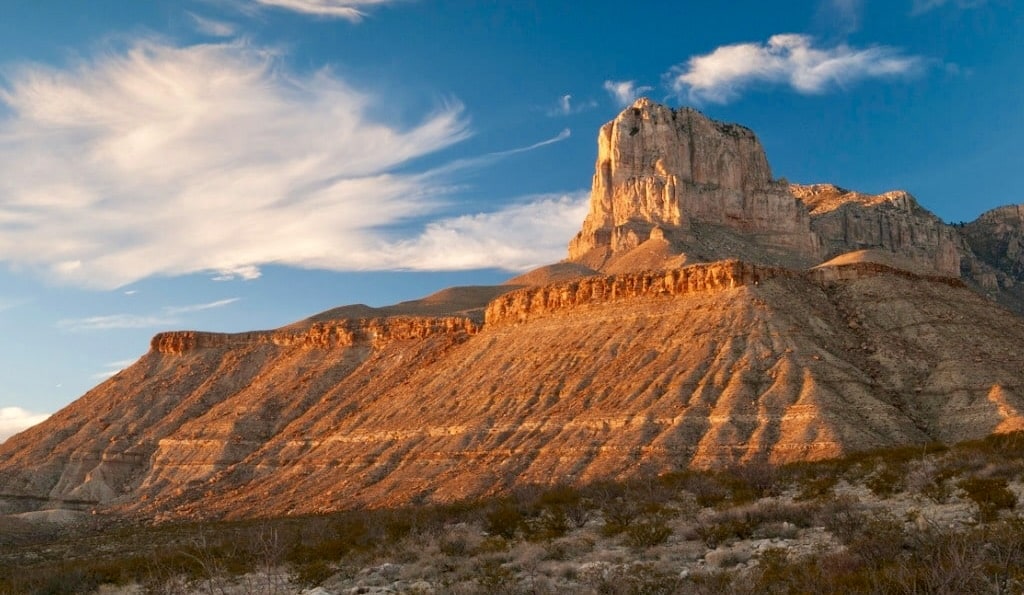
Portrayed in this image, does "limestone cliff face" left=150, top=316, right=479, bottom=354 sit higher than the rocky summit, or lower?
higher

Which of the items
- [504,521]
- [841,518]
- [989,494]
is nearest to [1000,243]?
[989,494]

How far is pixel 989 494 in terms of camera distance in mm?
20297

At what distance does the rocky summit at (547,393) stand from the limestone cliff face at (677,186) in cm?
1888

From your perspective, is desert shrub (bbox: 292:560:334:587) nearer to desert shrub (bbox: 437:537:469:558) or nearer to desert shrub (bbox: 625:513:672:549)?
desert shrub (bbox: 437:537:469:558)

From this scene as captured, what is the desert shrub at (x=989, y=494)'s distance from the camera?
18.8 meters

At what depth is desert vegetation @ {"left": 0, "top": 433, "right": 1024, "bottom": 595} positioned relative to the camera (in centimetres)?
1384

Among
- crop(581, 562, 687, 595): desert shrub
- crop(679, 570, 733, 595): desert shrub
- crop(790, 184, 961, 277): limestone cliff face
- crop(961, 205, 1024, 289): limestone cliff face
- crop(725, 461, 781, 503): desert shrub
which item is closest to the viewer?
crop(679, 570, 733, 595): desert shrub

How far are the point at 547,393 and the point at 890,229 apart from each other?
110m

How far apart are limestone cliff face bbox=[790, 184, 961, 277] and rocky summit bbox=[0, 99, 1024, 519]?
48650 mm

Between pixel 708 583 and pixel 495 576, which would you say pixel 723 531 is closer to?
pixel 495 576

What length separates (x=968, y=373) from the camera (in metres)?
48.3

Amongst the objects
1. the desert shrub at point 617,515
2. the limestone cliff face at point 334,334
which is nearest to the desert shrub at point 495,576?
the desert shrub at point 617,515

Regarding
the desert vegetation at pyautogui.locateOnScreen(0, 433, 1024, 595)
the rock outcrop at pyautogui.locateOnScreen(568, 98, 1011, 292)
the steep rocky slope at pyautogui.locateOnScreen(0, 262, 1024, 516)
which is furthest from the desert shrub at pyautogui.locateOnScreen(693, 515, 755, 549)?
the rock outcrop at pyautogui.locateOnScreen(568, 98, 1011, 292)

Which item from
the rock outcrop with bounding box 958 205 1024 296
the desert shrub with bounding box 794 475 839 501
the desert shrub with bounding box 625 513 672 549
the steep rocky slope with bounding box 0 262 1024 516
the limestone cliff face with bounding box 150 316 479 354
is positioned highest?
the rock outcrop with bounding box 958 205 1024 296
